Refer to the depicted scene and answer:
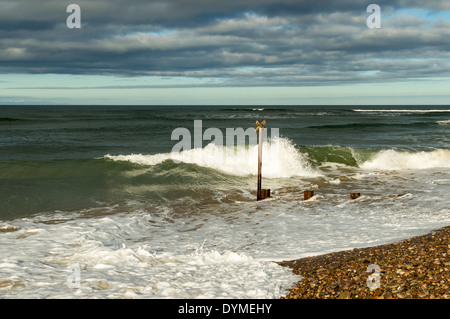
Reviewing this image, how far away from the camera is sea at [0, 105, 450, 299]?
799 cm

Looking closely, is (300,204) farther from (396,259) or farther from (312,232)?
(396,259)

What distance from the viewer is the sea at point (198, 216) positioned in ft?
26.2

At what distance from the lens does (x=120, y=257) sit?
9.44 metres

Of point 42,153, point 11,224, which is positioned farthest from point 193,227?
point 42,153

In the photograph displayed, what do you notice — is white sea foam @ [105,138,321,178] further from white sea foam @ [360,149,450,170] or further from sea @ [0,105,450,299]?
white sea foam @ [360,149,450,170]

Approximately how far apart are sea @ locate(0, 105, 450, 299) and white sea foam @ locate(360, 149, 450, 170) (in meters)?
0.08

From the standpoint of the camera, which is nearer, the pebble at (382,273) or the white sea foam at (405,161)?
the pebble at (382,273)

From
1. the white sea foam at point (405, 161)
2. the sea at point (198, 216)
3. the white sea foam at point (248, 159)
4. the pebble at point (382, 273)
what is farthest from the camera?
the white sea foam at point (405, 161)

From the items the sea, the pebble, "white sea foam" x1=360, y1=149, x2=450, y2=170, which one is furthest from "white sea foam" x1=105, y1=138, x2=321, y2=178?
the pebble

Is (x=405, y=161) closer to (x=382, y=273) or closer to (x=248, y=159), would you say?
(x=248, y=159)

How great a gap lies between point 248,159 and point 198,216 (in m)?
12.6

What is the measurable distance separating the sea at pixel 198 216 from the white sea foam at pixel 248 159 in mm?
85

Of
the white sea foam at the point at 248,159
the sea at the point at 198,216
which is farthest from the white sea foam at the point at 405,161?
the white sea foam at the point at 248,159

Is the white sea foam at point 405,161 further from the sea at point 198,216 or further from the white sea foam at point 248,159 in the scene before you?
→ the white sea foam at point 248,159
